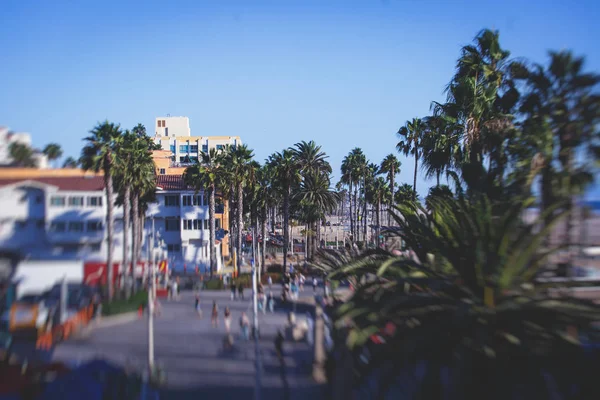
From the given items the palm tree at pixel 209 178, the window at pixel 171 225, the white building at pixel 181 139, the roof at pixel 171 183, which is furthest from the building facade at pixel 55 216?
the white building at pixel 181 139

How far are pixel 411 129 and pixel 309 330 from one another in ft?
111

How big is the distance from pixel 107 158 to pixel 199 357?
9.74 meters

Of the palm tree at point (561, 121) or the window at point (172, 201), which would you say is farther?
the window at point (172, 201)

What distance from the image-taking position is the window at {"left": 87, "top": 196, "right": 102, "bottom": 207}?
1511 cm

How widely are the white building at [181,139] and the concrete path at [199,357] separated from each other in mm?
78575

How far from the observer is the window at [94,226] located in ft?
47.7

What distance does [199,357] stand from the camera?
15500 mm

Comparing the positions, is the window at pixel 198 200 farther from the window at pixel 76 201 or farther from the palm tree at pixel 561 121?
the palm tree at pixel 561 121

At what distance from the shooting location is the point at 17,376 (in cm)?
1215

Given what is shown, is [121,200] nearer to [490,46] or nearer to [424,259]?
[424,259]

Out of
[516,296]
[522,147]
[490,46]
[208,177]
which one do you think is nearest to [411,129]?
[208,177]

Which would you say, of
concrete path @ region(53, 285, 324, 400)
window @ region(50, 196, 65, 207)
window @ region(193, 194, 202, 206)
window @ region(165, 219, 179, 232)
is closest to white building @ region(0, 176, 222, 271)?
window @ region(50, 196, 65, 207)

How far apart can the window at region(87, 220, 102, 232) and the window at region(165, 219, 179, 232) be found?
563 inches

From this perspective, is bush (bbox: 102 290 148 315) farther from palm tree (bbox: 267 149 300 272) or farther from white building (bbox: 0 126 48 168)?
palm tree (bbox: 267 149 300 272)
